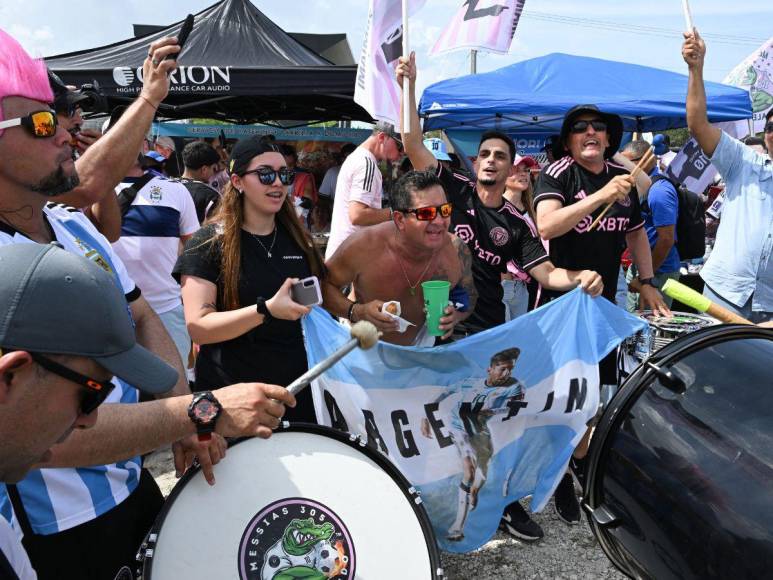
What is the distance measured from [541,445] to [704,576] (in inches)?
60.2

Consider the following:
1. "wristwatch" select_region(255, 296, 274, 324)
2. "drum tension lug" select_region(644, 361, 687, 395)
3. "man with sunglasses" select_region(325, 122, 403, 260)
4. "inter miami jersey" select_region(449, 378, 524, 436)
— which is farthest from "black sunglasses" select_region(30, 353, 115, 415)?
"man with sunglasses" select_region(325, 122, 403, 260)

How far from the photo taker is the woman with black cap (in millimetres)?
2467

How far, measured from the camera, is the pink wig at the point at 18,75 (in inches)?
58.2

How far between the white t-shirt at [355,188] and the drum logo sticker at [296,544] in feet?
10.2

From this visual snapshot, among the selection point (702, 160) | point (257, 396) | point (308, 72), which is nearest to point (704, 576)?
point (257, 396)

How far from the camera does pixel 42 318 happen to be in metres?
0.94

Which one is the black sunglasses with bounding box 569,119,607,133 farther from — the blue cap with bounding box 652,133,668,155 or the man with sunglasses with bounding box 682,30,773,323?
the blue cap with bounding box 652,133,668,155

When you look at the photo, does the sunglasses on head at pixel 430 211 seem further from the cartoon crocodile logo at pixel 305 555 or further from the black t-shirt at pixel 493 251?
the cartoon crocodile logo at pixel 305 555

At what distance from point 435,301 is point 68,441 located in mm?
1616

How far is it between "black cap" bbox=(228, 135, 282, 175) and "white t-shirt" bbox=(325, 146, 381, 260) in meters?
2.08

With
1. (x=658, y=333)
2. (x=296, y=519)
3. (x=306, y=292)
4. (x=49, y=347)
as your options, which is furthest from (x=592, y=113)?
(x=49, y=347)

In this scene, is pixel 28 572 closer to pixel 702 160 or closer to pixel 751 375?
pixel 751 375

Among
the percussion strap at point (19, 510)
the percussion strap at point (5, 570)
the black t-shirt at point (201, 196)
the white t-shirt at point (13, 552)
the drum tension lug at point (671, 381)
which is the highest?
the black t-shirt at point (201, 196)

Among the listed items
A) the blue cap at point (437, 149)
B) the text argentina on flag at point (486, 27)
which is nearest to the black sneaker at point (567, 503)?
the text argentina on flag at point (486, 27)
